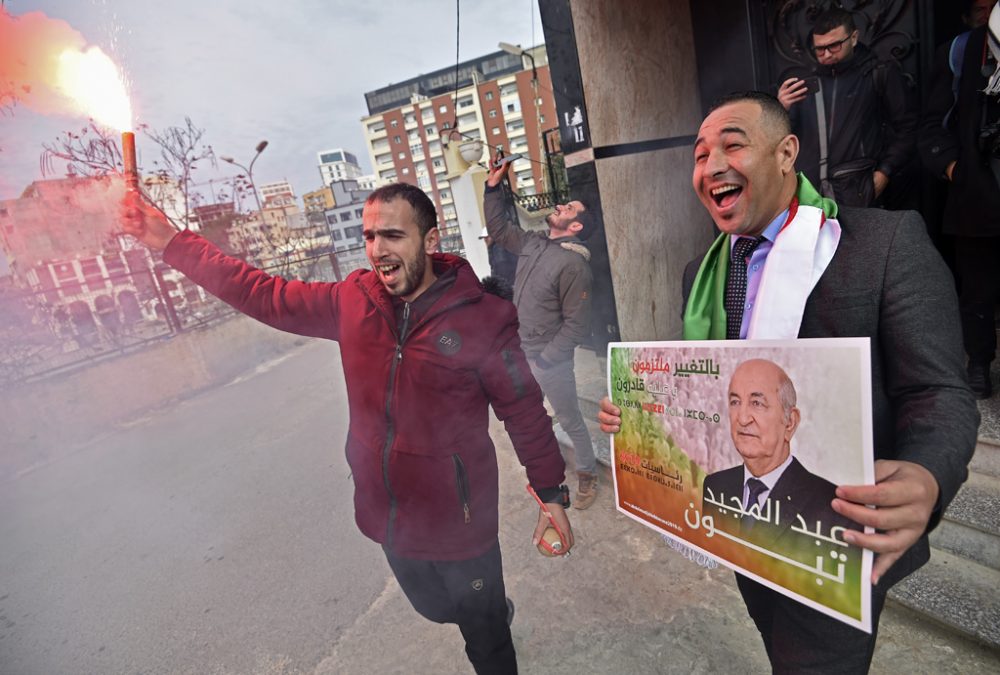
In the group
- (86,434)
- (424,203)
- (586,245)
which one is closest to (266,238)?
(86,434)

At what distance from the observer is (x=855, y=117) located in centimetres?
258

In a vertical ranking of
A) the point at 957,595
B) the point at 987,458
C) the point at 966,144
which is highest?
the point at 966,144

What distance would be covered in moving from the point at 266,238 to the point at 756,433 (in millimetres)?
11941

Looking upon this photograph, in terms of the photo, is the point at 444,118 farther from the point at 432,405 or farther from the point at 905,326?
the point at 905,326

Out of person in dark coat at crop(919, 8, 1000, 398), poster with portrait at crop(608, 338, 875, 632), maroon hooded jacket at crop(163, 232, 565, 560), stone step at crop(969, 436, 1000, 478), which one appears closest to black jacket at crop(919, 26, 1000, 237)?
person in dark coat at crop(919, 8, 1000, 398)

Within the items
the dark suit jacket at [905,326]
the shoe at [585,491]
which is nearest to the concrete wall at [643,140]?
the shoe at [585,491]

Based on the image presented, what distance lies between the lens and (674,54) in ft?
11.1

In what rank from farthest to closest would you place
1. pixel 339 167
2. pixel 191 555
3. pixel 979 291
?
pixel 339 167
pixel 191 555
pixel 979 291

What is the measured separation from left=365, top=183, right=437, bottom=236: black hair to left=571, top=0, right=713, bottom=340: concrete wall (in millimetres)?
1878

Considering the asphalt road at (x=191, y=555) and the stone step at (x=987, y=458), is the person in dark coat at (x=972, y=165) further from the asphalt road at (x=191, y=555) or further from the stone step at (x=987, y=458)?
the asphalt road at (x=191, y=555)

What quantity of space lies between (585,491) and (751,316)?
2.61 metres

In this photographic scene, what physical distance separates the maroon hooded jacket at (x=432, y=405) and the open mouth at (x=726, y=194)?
2.90 feet

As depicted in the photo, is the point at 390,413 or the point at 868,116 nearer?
the point at 390,413

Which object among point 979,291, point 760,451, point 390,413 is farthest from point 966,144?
point 390,413
